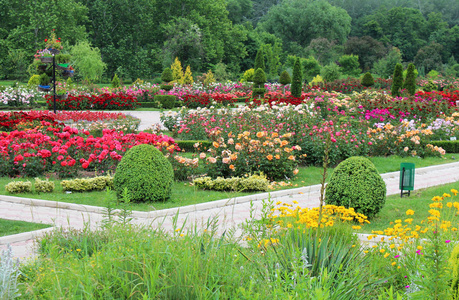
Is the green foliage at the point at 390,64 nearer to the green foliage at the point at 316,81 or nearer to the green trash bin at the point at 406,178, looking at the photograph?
the green foliage at the point at 316,81

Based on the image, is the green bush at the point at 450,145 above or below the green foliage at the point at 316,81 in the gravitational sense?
below

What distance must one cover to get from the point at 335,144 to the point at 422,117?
5.79 meters

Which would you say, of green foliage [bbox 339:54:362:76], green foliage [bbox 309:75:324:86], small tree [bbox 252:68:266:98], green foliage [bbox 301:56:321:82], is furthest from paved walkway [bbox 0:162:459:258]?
green foliage [bbox 339:54:362:76]

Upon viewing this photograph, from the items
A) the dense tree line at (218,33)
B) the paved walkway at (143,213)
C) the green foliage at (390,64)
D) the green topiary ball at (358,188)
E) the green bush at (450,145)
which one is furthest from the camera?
the green foliage at (390,64)

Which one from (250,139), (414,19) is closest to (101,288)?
(250,139)

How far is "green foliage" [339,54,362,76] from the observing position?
41.9 metres

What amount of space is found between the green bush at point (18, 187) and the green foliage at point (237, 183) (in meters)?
2.60

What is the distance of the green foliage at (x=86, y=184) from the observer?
7.28 metres

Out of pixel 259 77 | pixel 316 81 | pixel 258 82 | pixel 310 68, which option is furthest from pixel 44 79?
pixel 310 68

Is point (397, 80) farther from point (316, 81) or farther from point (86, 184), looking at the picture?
point (86, 184)

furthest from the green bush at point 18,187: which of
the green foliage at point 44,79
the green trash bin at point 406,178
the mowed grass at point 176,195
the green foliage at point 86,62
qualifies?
the green foliage at point 86,62

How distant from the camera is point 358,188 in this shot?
5.80 meters

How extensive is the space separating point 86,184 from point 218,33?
38177 mm

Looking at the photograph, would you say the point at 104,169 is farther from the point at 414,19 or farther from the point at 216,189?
the point at 414,19
